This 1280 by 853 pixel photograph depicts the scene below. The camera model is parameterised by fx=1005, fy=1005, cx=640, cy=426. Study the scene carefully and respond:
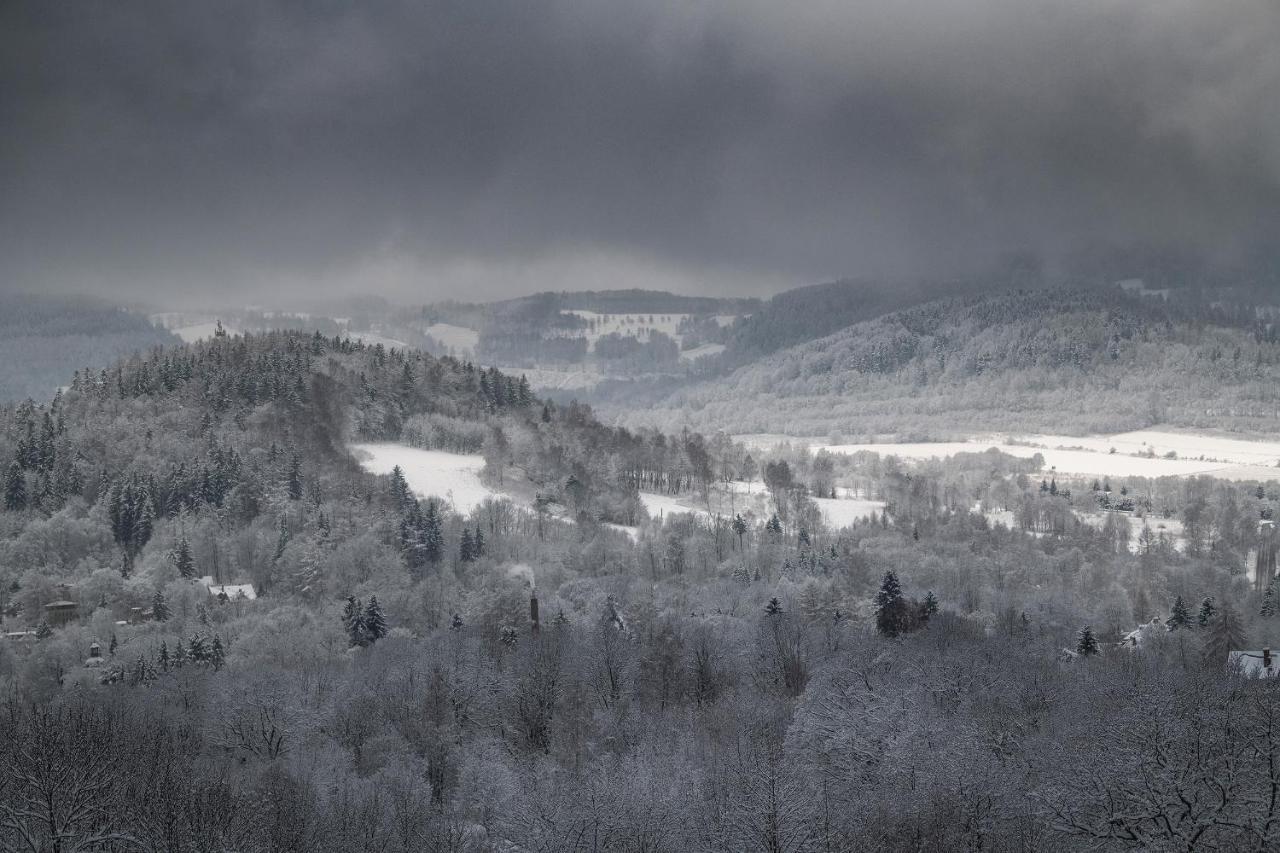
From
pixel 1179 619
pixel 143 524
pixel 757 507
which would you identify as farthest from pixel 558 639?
pixel 757 507

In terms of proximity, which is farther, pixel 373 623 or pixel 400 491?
pixel 400 491

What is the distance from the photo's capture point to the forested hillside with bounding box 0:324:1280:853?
127 ft

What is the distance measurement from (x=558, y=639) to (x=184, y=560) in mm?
53059

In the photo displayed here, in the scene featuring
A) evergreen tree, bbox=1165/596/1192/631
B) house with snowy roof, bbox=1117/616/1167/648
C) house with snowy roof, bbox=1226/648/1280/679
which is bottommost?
house with snowy roof, bbox=1117/616/1167/648

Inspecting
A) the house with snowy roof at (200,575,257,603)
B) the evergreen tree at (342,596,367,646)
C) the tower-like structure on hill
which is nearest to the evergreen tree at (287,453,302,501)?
the house with snowy roof at (200,575,257,603)

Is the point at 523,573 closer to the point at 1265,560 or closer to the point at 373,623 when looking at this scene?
the point at 373,623

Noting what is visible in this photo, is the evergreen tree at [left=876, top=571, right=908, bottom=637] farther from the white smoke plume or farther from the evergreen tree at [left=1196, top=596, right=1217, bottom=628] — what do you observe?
the white smoke plume

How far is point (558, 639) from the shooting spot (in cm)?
7788

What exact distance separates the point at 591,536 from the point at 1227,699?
3449 inches

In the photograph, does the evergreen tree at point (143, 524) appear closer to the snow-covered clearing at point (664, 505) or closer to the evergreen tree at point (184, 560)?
the evergreen tree at point (184, 560)

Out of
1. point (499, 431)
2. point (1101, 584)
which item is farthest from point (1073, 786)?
point (499, 431)

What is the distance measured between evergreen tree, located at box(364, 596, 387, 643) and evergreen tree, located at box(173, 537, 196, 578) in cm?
2929

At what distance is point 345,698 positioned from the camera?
205ft

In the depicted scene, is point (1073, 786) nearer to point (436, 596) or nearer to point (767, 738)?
point (767, 738)
